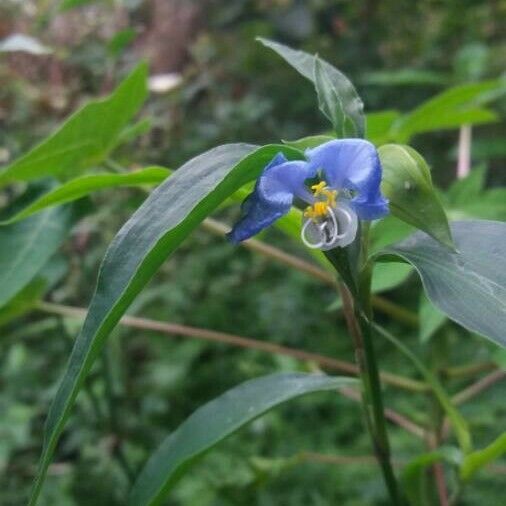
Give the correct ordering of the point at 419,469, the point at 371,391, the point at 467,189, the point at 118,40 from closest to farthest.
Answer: the point at 371,391, the point at 419,469, the point at 467,189, the point at 118,40

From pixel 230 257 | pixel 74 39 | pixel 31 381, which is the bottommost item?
pixel 230 257

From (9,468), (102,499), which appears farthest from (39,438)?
(102,499)

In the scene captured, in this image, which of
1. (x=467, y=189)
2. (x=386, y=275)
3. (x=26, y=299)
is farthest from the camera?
(x=467, y=189)

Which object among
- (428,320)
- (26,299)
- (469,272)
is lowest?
(428,320)

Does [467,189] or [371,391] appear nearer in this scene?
[371,391]

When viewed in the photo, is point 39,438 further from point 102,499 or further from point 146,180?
point 146,180

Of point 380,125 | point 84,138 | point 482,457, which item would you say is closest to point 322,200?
point 482,457

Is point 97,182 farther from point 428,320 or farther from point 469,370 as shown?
point 469,370

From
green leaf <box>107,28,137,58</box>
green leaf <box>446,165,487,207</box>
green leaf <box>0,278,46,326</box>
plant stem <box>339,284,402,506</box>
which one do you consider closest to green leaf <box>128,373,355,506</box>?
plant stem <box>339,284,402,506</box>
